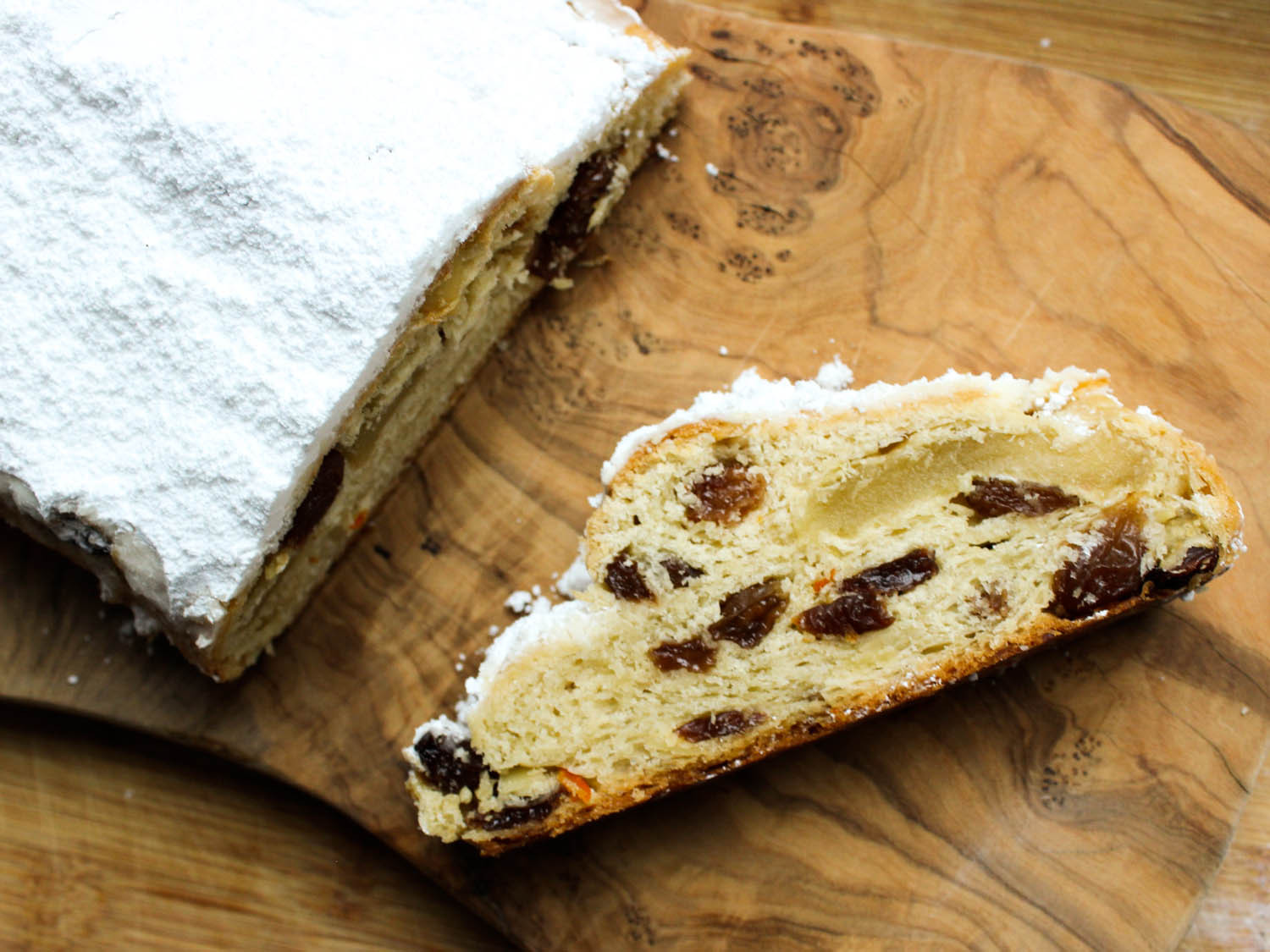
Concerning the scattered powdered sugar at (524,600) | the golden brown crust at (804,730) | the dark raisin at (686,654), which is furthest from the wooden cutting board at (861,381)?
the dark raisin at (686,654)

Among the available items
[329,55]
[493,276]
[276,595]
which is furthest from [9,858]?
[329,55]

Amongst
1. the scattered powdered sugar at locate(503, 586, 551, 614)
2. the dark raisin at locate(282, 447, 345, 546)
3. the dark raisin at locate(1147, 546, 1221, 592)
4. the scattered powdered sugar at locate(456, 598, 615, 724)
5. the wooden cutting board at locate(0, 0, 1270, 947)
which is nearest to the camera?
the dark raisin at locate(1147, 546, 1221, 592)

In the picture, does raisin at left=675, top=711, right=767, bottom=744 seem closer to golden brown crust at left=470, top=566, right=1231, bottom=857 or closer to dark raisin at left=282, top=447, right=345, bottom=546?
golden brown crust at left=470, top=566, right=1231, bottom=857

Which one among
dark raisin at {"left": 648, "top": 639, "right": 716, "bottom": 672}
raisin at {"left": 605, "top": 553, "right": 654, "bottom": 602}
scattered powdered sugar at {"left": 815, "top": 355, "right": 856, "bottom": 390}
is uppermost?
scattered powdered sugar at {"left": 815, "top": 355, "right": 856, "bottom": 390}

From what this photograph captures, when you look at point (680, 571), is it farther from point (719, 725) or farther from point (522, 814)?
point (522, 814)

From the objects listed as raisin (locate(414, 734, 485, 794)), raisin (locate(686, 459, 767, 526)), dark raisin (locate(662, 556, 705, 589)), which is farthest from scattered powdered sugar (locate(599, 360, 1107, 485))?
raisin (locate(414, 734, 485, 794))

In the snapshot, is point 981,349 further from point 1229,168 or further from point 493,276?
point 493,276

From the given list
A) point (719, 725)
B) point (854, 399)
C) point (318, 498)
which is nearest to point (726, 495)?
point (854, 399)
